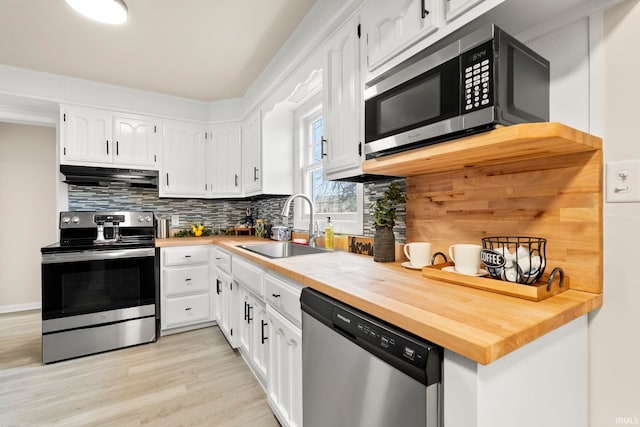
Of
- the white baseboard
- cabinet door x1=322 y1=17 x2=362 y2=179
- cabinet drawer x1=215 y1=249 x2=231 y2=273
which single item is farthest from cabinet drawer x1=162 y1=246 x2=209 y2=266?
the white baseboard

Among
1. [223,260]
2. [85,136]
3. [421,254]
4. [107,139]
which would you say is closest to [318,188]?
[223,260]

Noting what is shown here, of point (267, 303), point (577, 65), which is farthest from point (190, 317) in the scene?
point (577, 65)

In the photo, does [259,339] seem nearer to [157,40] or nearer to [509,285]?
[509,285]

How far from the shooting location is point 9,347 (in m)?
2.55

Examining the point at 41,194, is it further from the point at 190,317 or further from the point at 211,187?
the point at 190,317

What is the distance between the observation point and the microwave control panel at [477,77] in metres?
0.82

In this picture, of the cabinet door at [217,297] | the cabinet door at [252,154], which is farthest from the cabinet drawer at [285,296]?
the cabinet door at [252,154]

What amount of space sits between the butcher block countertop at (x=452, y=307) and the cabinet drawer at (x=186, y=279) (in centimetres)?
193

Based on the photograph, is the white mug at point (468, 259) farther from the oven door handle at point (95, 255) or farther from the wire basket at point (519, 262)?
the oven door handle at point (95, 255)

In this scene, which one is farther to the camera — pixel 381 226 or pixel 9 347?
pixel 9 347

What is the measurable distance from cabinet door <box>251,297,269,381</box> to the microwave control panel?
4.71ft

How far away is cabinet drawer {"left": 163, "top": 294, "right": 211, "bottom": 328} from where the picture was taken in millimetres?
2777

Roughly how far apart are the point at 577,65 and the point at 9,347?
4145mm

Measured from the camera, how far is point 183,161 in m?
3.30
